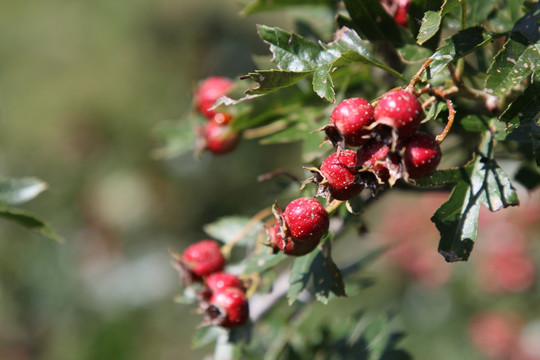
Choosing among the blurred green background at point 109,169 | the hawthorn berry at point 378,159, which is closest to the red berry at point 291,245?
the hawthorn berry at point 378,159

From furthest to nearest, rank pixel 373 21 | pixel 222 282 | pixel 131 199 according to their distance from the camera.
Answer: pixel 131 199
pixel 222 282
pixel 373 21

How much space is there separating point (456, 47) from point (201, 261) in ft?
1.96

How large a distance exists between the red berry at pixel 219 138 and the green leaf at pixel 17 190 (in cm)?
34

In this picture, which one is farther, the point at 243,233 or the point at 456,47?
the point at 243,233

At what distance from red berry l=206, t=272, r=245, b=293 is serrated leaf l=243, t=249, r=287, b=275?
53mm

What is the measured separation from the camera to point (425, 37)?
70 centimetres

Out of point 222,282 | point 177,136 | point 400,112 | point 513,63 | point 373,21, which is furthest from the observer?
point 177,136

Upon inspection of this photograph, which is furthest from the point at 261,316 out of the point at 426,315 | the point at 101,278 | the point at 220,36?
the point at 220,36

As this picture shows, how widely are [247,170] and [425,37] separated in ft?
10.1

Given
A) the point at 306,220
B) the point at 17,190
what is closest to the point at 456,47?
the point at 306,220

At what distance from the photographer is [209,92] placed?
1188 mm

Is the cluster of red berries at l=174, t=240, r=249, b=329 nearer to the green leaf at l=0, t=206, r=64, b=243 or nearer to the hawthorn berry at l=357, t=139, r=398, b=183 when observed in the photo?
the green leaf at l=0, t=206, r=64, b=243

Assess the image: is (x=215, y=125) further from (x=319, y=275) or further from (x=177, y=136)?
(x=319, y=275)

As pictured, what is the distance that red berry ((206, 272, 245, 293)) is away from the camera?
98cm
